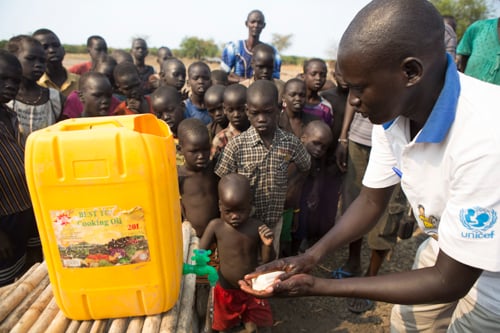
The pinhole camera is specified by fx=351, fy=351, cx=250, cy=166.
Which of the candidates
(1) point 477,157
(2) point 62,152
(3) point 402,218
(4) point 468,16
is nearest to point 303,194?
(3) point 402,218

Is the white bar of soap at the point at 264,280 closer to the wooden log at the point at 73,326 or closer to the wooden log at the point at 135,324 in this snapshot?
the wooden log at the point at 135,324

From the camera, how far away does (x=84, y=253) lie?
3.90 feet

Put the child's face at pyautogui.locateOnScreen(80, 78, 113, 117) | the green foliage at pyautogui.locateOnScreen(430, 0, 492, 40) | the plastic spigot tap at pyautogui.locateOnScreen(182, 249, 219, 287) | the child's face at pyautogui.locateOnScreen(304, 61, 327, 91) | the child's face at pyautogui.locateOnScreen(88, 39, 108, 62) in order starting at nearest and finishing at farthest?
the plastic spigot tap at pyautogui.locateOnScreen(182, 249, 219, 287) → the child's face at pyautogui.locateOnScreen(80, 78, 113, 117) → the child's face at pyautogui.locateOnScreen(304, 61, 327, 91) → the child's face at pyautogui.locateOnScreen(88, 39, 108, 62) → the green foliage at pyautogui.locateOnScreen(430, 0, 492, 40)

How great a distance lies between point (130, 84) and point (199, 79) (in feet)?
2.51

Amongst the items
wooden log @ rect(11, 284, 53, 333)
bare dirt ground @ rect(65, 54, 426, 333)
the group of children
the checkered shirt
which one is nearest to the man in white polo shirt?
wooden log @ rect(11, 284, 53, 333)

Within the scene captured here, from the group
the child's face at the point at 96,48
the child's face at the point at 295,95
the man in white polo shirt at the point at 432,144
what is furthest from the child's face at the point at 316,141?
the child's face at the point at 96,48

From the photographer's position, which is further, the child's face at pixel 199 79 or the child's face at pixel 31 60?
the child's face at pixel 199 79

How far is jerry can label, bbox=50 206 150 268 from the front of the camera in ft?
3.76

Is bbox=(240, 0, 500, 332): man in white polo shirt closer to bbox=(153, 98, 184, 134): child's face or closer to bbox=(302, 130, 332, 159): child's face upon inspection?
bbox=(302, 130, 332, 159): child's face

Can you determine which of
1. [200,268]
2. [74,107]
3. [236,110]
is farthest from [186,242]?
[74,107]

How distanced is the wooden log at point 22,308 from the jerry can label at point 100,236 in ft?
0.98

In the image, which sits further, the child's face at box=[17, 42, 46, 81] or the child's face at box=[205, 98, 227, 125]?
the child's face at box=[205, 98, 227, 125]

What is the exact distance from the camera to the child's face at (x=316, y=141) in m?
3.10

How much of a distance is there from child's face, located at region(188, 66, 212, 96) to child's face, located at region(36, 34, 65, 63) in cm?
159
